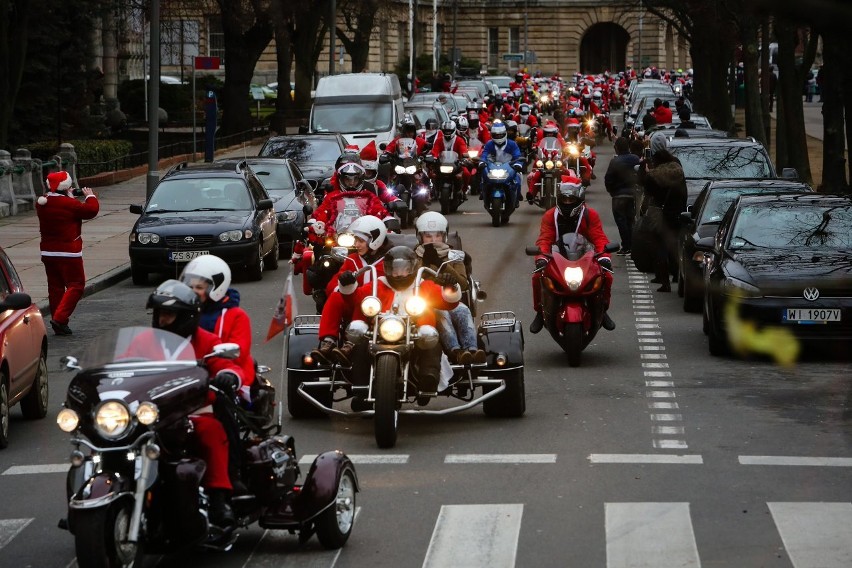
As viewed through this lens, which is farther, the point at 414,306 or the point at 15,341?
the point at 15,341

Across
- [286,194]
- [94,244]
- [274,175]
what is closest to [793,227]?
[286,194]

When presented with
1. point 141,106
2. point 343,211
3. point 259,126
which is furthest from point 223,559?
point 141,106

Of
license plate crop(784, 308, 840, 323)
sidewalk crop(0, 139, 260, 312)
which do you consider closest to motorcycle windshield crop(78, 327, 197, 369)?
license plate crop(784, 308, 840, 323)

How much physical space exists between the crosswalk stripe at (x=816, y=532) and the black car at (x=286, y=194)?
17.5 m

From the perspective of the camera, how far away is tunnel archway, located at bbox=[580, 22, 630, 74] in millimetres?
139125

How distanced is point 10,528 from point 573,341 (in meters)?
Result: 7.07

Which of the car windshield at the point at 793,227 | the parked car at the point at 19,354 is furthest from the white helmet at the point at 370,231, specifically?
the car windshield at the point at 793,227

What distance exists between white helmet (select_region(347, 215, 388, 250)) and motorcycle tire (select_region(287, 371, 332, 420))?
172 centimetres

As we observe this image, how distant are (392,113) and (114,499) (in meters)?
34.1

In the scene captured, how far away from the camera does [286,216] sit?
90.8 ft

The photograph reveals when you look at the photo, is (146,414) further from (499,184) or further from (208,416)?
(499,184)

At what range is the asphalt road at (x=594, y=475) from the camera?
902 cm

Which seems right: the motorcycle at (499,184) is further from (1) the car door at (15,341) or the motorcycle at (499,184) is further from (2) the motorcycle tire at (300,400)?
(2) the motorcycle tire at (300,400)

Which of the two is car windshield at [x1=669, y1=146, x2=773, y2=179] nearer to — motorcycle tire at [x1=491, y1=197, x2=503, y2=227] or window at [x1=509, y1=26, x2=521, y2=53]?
motorcycle tire at [x1=491, y1=197, x2=503, y2=227]
